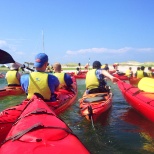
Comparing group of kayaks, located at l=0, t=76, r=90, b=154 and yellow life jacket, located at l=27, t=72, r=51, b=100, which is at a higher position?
yellow life jacket, located at l=27, t=72, r=51, b=100

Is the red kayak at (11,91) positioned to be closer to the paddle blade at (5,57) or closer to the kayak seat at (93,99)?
the kayak seat at (93,99)

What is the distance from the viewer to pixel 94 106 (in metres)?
6.35

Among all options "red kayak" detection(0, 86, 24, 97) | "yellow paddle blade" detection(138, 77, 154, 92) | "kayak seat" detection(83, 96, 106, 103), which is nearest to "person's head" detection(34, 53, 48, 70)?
"kayak seat" detection(83, 96, 106, 103)

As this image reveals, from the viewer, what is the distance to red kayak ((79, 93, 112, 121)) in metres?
5.94

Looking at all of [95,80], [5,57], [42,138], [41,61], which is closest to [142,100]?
[95,80]

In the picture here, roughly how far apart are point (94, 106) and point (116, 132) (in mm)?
871

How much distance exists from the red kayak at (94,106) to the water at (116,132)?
35cm

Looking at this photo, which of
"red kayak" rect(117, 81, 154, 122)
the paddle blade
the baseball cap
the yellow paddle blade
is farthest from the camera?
the yellow paddle blade

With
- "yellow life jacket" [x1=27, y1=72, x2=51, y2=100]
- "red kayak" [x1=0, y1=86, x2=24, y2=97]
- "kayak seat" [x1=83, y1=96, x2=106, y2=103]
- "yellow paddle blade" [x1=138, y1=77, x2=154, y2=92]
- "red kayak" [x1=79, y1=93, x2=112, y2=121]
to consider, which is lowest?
"red kayak" [x1=0, y1=86, x2=24, y2=97]

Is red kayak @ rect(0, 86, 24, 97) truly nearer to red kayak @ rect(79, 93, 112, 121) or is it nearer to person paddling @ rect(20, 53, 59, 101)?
red kayak @ rect(79, 93, 112, 121)

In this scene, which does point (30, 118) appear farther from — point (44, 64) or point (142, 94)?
point (142, 94)

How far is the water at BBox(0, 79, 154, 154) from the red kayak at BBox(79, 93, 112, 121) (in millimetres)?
351

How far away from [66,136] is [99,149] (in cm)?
204

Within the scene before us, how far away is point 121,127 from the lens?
20.8ft
